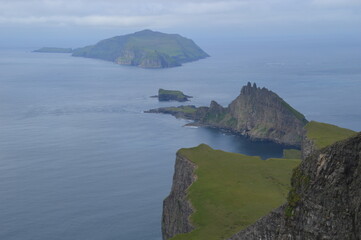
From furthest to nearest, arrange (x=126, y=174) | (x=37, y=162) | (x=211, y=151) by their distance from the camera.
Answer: (x=37, y=162)
(x=126, y=174)
(x=211, y=151)

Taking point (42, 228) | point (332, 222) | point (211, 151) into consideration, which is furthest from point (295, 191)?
point (42, 228)

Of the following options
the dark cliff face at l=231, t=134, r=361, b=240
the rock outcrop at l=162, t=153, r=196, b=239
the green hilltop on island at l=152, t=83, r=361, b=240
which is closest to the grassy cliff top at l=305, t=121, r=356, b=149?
the green hilltop on island at l=152, t=83, r=361, b=240

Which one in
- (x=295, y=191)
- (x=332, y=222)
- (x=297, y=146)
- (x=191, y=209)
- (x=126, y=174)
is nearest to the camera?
(x=332, y=222)

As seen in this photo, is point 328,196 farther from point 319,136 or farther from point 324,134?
point 324,134

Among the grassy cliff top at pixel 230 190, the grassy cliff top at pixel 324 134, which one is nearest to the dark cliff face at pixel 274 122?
the grassy cliff top at pixel 324 134

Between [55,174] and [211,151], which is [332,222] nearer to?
[211,151]

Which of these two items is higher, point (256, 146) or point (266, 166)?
point (266, 166)

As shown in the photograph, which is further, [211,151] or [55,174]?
[55,174]
